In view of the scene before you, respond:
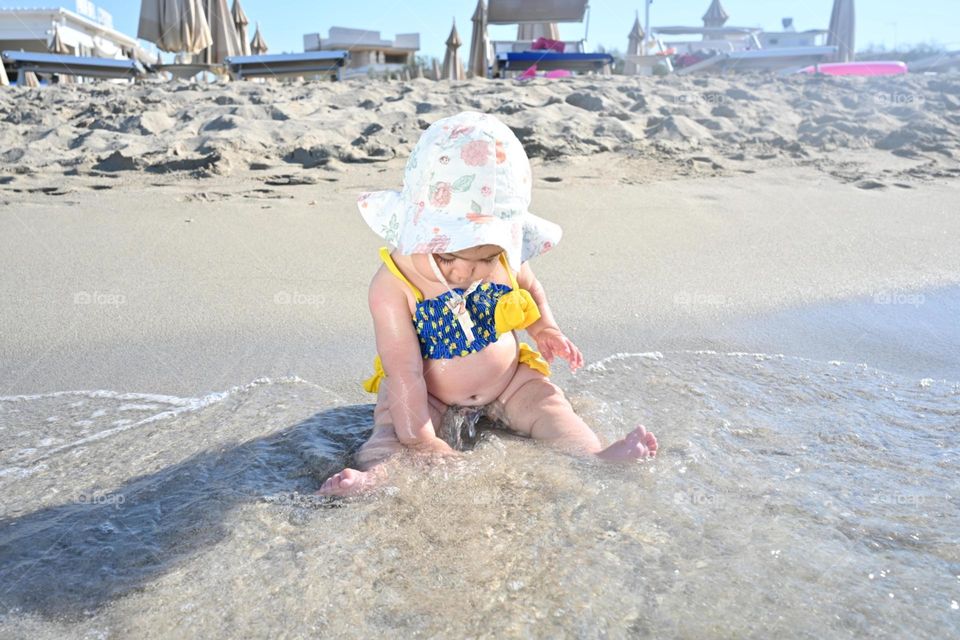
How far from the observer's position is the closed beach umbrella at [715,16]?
2800 cm

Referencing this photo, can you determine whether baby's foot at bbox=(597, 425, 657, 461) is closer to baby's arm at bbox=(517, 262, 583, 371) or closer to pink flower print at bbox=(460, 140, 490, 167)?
baby's arm at bbox=(517, 262, 583, 371)

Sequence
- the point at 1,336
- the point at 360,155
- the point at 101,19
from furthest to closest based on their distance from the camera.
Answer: the point at 101,19, the point at 360,155, the point at 1,336

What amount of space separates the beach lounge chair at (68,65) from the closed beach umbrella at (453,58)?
523cm

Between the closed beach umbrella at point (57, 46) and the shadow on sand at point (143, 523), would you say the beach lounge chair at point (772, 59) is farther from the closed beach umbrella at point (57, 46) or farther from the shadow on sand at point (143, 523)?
the shadow on sand at point (143, 523)

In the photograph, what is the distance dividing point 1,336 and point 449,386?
1.60 metres

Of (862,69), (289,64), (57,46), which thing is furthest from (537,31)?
(57,46)

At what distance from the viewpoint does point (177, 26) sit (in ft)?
40.7

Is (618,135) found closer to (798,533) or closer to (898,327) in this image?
(898,327)

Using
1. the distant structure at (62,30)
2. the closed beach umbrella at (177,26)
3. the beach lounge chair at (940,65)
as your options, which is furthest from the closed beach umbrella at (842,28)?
the distant structure at (62,30)

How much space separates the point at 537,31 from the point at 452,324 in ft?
42.7

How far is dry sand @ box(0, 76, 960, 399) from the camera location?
2.68m

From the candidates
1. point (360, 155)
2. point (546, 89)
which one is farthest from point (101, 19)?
point (360, 155)

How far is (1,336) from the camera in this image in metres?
2.63

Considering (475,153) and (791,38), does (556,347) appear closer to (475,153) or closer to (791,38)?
(475,153)
